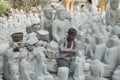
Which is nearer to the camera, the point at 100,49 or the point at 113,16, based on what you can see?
the point at 100,49

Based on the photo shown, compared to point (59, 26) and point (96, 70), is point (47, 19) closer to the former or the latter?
point (59, 26)

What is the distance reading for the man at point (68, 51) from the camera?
609 centimetres

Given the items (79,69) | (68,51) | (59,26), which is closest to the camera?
(79,69)

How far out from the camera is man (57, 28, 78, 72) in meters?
6.09

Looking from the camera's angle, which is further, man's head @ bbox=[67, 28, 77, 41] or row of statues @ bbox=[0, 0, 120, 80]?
man's head @ bbox=[67, 28, 77, 41]

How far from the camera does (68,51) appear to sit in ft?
20.3

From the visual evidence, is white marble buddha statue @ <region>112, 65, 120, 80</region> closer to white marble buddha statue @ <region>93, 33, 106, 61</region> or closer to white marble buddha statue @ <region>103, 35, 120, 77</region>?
white marble buddha statue @ <region>103, 35, 120, 77</region>

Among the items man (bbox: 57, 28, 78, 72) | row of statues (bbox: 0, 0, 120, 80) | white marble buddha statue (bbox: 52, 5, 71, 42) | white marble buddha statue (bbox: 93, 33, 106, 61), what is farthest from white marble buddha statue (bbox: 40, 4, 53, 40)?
white marble buddha statue (bbox: 93, 33, 106, 61)

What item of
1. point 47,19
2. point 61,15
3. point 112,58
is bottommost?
point 112,58

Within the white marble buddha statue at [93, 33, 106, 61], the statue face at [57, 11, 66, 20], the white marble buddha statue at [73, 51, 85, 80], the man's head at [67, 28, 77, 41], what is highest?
the statue face at [57, 11, 66, 20]

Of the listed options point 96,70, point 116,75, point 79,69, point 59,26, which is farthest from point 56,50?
point 96,70

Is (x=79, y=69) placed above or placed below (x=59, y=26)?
below

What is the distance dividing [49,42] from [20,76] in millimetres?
2661

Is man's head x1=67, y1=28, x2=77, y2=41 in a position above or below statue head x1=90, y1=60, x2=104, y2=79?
above
